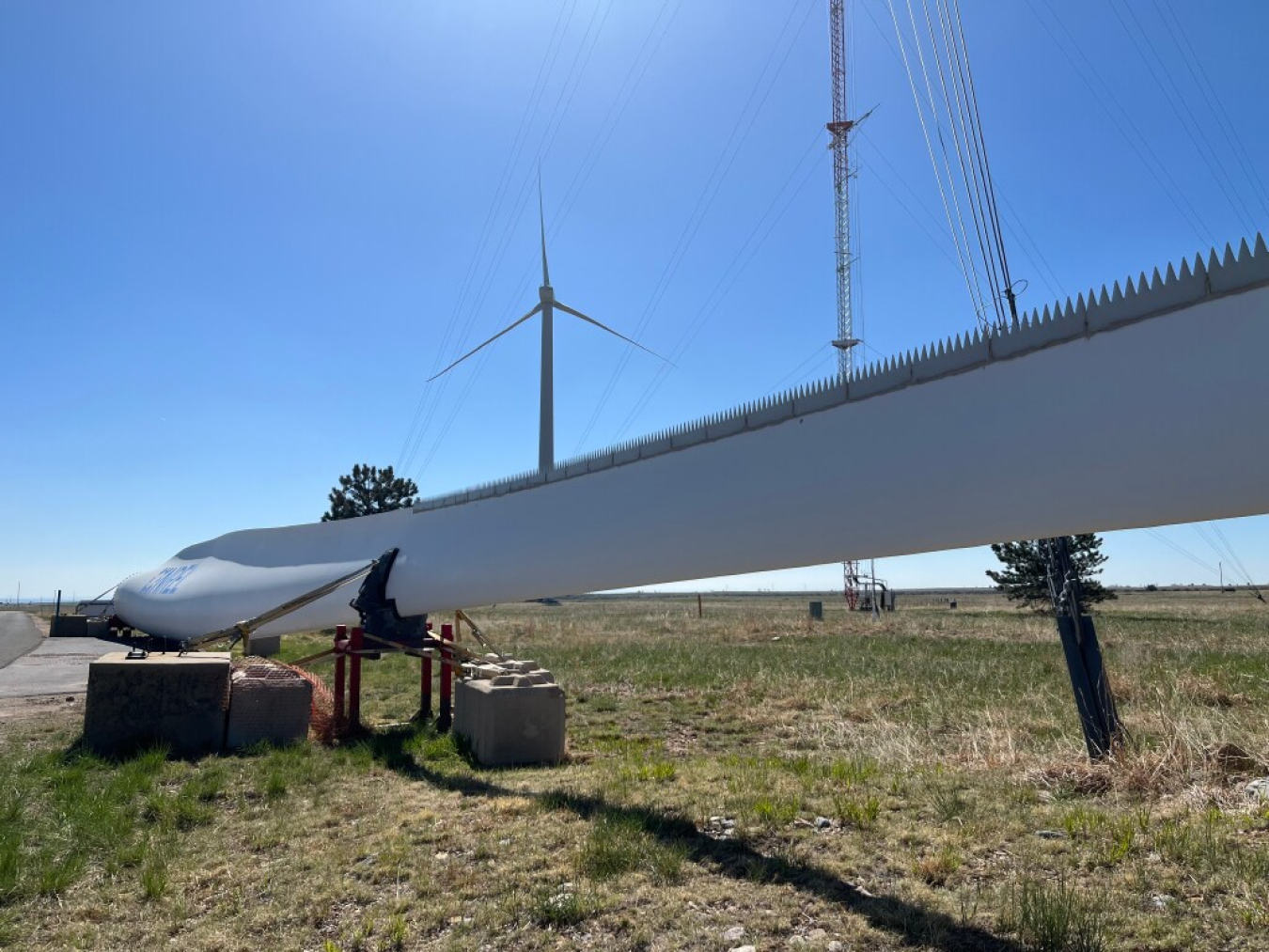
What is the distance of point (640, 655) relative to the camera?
21.4 metres

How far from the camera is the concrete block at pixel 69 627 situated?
1340 inches

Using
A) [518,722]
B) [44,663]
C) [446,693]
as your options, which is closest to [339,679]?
[446,693]

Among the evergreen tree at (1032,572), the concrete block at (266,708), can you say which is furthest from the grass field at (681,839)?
the evergreen tree at (1032,572)

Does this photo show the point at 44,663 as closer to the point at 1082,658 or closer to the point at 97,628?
the point at 97,628

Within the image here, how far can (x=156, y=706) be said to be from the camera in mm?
10383

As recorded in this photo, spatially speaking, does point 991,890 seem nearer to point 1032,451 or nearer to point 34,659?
point 1032,451

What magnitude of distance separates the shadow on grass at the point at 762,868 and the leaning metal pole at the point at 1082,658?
4.24 m

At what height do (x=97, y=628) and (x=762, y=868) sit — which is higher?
(x=97, y=628)

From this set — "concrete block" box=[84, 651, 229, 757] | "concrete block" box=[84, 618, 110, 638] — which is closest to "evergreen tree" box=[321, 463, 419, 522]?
"concrete block" box=[84, 618, 110, 638]

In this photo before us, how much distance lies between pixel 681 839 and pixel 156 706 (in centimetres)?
739

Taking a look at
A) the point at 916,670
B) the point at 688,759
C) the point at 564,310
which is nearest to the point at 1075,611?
the point at 688,759

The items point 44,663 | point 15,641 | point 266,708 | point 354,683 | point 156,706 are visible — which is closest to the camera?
point 156,706

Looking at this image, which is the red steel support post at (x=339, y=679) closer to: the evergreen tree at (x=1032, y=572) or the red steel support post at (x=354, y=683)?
the red steel support post at (x=354, y=683)

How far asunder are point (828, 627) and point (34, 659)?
24.6m
